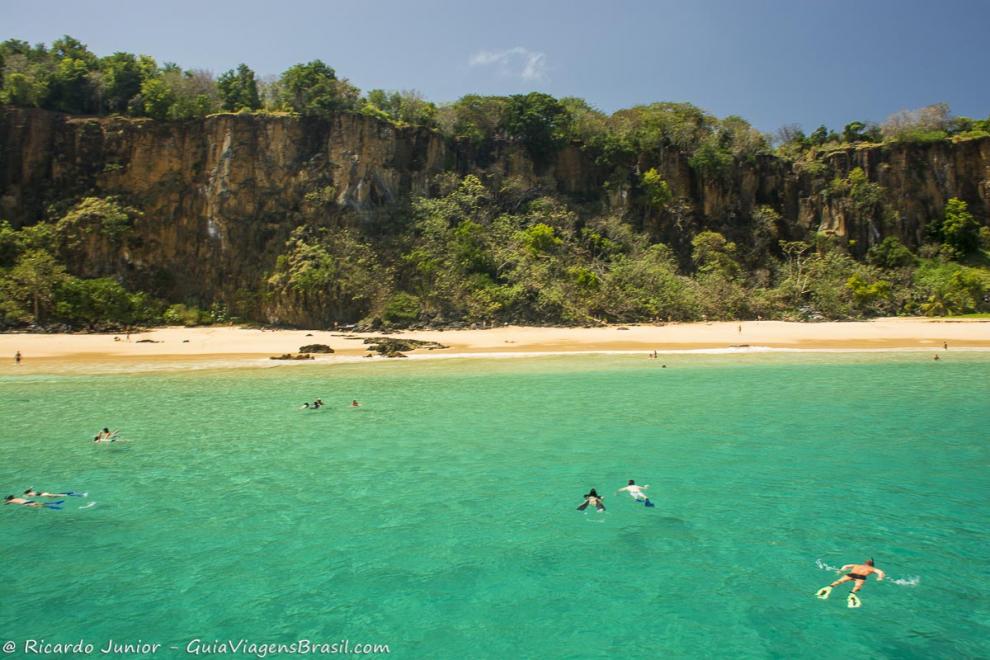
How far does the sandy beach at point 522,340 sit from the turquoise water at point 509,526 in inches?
486

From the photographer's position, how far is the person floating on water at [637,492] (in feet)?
31.4

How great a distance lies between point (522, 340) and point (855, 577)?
88.3 ft

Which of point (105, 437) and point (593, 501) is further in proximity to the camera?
point (105, 437)

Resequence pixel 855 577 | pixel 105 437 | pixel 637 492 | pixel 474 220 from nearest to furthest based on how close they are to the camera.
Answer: pixel 855 577 → pixel 637 492 → pixel 105 437 → pixel 474 220

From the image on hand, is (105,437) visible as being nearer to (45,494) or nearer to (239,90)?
(45,494)

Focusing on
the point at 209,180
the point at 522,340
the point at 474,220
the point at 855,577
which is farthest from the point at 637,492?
the point at 209,180

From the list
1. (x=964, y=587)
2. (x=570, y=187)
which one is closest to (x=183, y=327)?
(x=570, y=187)

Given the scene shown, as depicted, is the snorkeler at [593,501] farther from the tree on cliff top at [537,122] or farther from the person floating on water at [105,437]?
the tree on cliff top at [537,122]

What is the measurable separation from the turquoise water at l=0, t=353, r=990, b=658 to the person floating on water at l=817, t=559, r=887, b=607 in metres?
0.10

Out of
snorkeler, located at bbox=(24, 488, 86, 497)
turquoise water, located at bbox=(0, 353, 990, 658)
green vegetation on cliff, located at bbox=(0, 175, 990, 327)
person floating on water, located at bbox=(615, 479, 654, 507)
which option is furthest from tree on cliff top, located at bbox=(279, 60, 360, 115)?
person floating on water, located at bbox=(615, 479, 654, 507)

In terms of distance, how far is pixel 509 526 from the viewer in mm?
8836

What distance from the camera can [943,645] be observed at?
19.0ft

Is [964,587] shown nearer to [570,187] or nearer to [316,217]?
[316,217]

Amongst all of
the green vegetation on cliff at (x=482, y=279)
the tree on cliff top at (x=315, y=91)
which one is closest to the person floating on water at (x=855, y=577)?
the green vegetation on cliff at (x=482, y=279)
